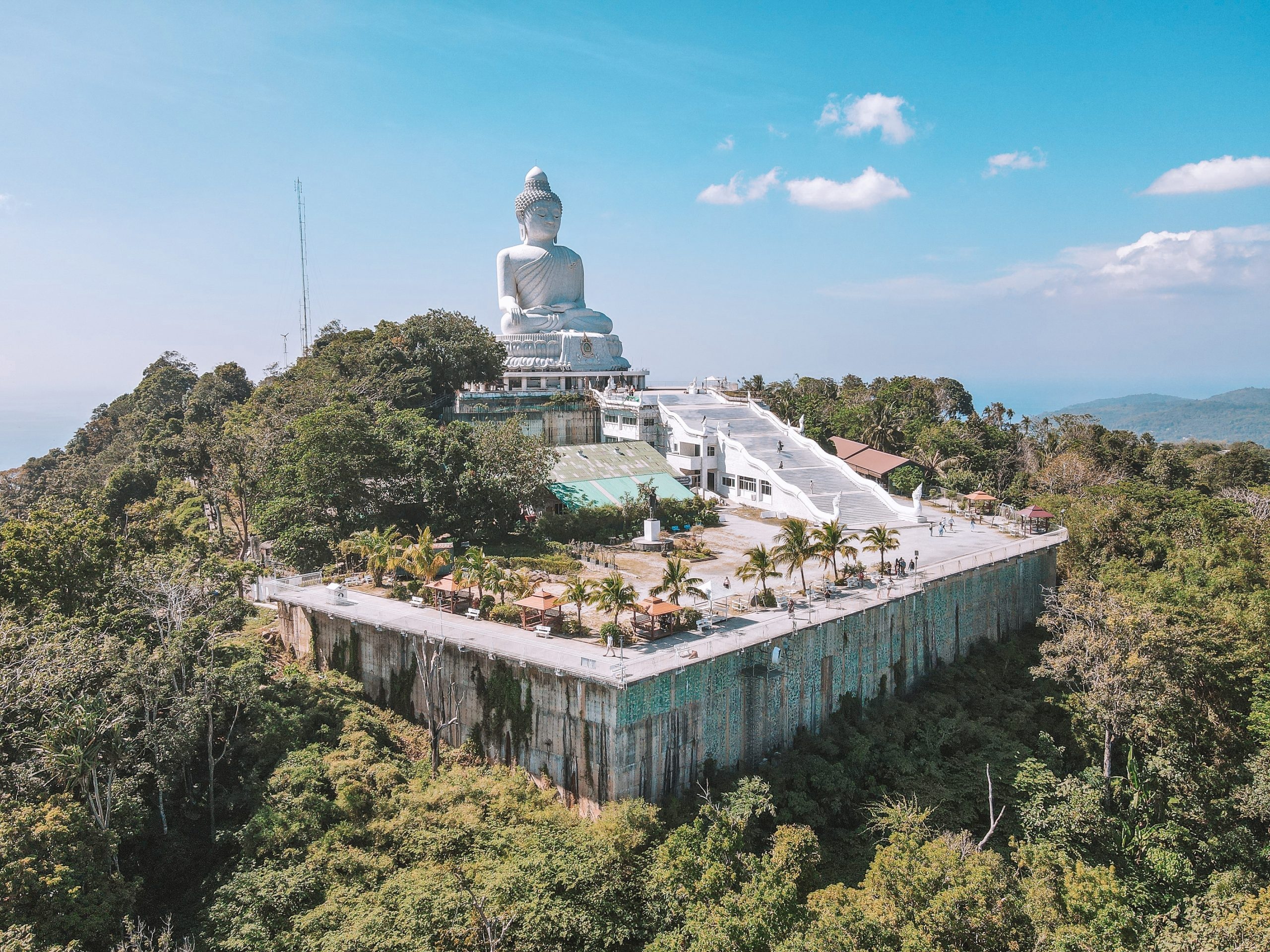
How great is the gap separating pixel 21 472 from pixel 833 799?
249 ft

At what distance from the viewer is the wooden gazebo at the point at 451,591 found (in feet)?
94.1

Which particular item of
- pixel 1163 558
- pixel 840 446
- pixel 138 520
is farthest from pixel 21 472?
pixel 1163 558

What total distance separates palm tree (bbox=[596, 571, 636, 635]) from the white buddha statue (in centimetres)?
4245

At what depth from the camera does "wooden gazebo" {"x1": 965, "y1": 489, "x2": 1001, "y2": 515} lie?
46.1 metres

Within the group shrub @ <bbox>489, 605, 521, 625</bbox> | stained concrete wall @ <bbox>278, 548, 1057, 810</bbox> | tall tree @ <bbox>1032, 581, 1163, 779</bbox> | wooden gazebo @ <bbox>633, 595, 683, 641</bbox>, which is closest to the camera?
stained concrete wall @ <bbox>278, 548, 1057, 810</bbox>

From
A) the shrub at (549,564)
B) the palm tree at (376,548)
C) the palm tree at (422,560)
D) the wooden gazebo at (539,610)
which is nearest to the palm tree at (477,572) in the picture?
the palm tree at (422,560)

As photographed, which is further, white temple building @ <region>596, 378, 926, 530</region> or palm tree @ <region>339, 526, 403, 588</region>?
white temple building @ <region>596, 378, 926, 530</region>

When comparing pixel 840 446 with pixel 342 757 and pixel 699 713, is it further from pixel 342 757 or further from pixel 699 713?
pixel 342 757

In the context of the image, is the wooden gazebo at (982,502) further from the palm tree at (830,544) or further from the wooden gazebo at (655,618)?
the wooden gazebo at (655,618)

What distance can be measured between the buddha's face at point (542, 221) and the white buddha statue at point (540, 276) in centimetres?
4

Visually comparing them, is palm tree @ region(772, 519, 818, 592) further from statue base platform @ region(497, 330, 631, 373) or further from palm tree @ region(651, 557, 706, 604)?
statue base platform @ region(497, 330, 631, 373)

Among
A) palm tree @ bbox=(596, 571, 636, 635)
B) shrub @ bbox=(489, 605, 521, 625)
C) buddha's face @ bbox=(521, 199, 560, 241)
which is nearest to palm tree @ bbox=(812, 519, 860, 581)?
palm tree @ bbox=(596, 571, 636, 635)

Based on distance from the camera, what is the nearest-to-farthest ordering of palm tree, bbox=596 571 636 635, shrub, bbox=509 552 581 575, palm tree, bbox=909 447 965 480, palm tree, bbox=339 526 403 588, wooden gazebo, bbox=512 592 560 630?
palm tree, bbox=596 571 636 635, wooden gazebo, bbox=512 592 560 630, palm tree, bbox=339 526 403 588, shrub, bbox=509 552 581 575, palm tree, bbox=909 447 965 480

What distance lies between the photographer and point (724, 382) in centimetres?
7069
